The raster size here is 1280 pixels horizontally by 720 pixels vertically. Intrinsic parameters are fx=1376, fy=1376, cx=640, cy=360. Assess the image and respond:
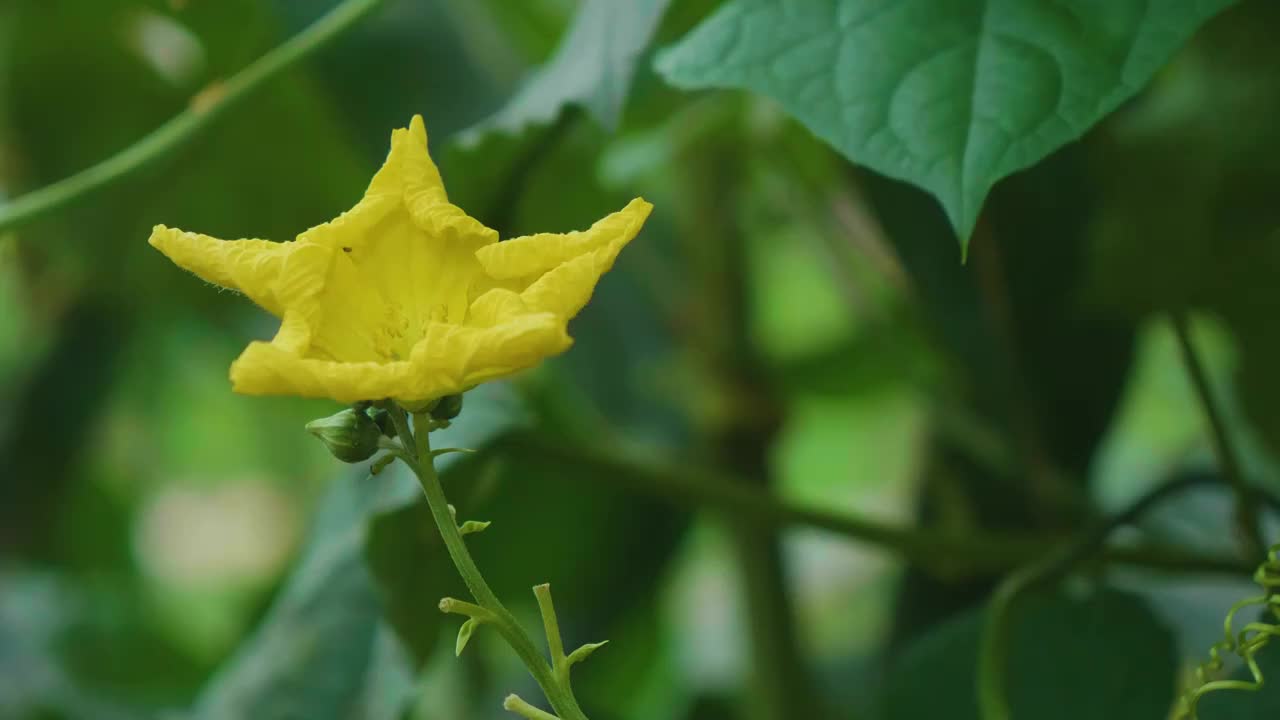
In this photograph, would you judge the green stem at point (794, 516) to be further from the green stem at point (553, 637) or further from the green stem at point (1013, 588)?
the green stem at point (553, 637)

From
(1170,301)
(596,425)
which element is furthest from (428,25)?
(1170,301)

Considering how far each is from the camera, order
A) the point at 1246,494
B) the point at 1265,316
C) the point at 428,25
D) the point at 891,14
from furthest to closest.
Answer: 1. the point at 428,25
2. the point at 1265,316
3. the point at 1246,494
4. the point at 891,14

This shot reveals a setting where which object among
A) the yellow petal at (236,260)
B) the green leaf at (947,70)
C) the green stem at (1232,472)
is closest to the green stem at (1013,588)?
the green stem at (1232,472)

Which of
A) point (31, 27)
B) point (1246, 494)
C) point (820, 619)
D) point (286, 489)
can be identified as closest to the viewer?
point (1246, 494)

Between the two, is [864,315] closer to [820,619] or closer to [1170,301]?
[1170,301]

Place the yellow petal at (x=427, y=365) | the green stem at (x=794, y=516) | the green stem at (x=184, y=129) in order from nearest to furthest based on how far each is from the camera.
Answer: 1. the yellow petal at (x=427, y=365)
2. the green stem at (x=184, y=129)
3. the green stem at (x=794, y=516)

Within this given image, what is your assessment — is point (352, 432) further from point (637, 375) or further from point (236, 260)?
point (637, 375)

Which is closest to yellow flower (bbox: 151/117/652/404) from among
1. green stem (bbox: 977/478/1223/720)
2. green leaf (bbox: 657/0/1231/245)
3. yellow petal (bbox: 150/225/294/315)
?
yellow petal (bbox: 150/225/294/315)
